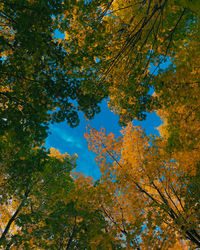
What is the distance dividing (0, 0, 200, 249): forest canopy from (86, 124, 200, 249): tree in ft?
0.12

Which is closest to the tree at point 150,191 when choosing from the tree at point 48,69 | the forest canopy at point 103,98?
the forest canopy at point 103,98

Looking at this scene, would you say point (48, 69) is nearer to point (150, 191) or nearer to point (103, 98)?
point (103, 98)

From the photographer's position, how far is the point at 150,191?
6.27 metres

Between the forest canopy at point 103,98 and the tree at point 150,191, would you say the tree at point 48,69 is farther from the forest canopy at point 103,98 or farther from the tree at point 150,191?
the tree at point 150,191

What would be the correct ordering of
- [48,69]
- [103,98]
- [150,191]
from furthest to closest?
[150,191]
[103,98]
[48,69]

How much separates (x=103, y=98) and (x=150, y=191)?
4.54 metres

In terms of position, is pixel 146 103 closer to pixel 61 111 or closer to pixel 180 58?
pixel 180 58

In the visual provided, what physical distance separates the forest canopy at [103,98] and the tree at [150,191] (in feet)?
0.12

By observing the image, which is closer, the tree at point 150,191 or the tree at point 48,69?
the tree at point 48,69

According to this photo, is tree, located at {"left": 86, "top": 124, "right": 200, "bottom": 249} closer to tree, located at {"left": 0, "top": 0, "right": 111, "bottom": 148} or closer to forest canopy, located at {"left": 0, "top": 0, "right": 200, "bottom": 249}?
forest canopy, located at {"left": 0, "top": 0, "right": 200, "bottom": 249}

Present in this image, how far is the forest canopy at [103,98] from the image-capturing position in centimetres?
334

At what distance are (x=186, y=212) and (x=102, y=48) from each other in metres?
5.67

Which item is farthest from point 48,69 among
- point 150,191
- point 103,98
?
point 150,191

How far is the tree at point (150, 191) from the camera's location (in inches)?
176
